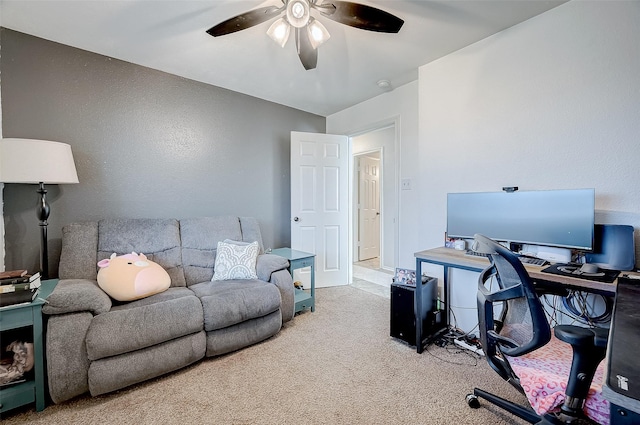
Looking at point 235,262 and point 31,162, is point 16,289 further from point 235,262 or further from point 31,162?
point 235,262

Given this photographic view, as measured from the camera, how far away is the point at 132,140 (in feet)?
8.54

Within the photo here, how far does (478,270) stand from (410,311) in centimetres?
63

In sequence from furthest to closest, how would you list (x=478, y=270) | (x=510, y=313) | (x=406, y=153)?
(x=406, y=153)
(x=478, y=270)
(x=510, y=313)

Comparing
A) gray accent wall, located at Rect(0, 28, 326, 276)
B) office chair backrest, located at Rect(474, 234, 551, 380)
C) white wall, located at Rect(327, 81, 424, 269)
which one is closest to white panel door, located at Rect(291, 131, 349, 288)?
gray accent wall, located at Rect(0, 28, 326, 276)

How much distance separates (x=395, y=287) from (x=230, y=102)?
2.75 meters

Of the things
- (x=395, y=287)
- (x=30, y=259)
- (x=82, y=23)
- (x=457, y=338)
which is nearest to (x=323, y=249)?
(x=395, y=287)

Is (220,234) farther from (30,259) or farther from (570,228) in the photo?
(570,228)

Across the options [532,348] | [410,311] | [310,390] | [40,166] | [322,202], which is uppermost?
[40,166]

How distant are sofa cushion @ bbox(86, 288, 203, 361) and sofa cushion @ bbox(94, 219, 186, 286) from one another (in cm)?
45

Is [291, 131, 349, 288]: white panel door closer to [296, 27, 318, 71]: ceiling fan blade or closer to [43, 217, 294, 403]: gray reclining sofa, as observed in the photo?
[43, 217, 294, 403]: gray reclining sofa

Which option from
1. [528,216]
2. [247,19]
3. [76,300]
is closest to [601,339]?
[528,216]

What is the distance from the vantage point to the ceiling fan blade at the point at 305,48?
1.82 meters

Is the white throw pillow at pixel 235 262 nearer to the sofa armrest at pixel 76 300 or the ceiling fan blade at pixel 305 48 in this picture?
the sofa armrest at pixel 76 300

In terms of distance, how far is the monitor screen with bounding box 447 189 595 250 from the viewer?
1.64 m
